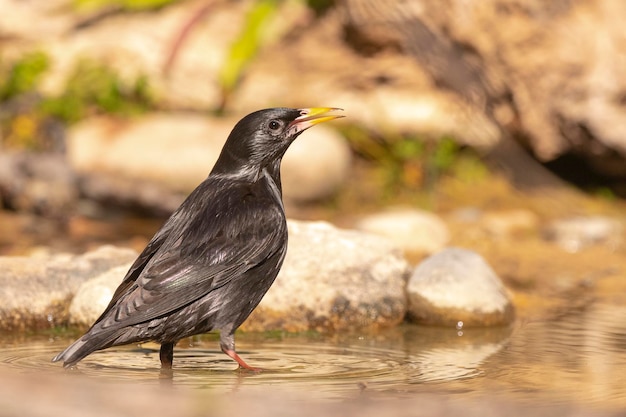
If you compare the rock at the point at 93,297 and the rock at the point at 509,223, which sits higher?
the rock at the point at 509,223

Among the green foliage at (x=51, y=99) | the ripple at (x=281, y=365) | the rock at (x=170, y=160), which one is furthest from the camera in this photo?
the green foliage at (x=51, y=99)

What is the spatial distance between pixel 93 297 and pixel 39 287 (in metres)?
0.41

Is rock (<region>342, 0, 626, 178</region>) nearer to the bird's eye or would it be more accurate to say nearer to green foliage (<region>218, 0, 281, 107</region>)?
green foliage (<region>218, 0, 281, 107</region>)

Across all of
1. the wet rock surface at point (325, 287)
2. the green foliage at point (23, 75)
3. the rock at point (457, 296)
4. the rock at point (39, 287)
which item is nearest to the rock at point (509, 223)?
the rock at point (457, 296)

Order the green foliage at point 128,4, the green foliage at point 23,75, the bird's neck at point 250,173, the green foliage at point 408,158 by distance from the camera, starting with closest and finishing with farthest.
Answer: the bird's neck at point 250,173 < the green foliage at point 408,158 < the green foliage at point 23,75 < the green foliage at point 128,4

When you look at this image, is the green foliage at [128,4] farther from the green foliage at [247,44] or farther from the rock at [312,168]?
the rock at [312,168]

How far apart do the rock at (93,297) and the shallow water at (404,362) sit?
0.23m

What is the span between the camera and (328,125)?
12.8 metres

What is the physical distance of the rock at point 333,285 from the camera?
6.51 m

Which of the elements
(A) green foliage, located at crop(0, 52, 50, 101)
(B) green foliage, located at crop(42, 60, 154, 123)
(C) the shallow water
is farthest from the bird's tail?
(A) green foliage, located at crop(0, 52, 50, 101)

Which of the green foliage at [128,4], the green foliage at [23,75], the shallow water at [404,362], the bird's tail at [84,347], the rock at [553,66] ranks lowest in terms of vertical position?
the shallow water at [404,362]

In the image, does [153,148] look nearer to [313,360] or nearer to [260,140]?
[260,140]

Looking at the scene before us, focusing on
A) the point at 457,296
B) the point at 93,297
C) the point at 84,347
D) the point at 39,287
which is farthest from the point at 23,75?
the point at 84,347

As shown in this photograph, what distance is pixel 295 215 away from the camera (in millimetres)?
11500
